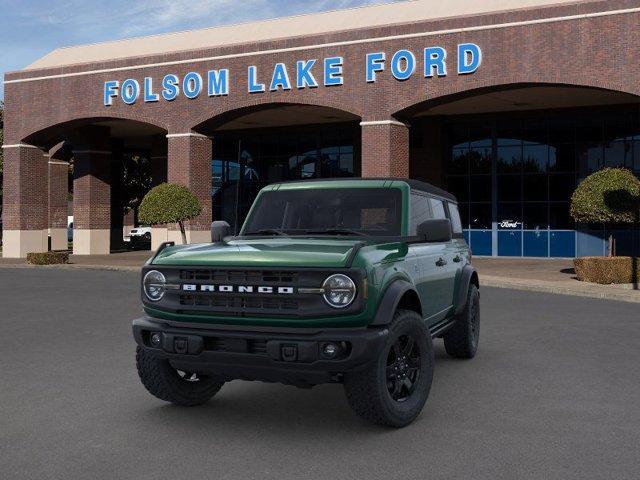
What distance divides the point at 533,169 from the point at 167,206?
16100 mm

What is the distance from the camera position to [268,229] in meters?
7.25

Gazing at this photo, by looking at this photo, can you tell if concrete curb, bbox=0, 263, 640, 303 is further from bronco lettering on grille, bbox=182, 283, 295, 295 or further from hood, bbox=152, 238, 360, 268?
bronco lettering on grille, bbox=182, 283, 295, 295

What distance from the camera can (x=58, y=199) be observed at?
4172 cm

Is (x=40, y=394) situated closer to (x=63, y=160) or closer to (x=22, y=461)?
(x=22, y=461)

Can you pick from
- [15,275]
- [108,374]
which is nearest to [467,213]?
[15,275]

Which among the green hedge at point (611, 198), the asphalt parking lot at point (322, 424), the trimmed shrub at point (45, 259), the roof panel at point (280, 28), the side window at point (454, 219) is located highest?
the roof panel at point (280, 28)

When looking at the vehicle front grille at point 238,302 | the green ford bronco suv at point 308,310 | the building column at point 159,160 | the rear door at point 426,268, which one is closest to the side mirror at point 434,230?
the green ford bronco suv at point 308,310

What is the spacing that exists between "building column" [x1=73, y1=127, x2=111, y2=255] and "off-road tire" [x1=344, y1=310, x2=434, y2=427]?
3510cm

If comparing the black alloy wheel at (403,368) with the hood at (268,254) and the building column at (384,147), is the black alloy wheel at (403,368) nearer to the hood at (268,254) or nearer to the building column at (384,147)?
the hood at (268,254)

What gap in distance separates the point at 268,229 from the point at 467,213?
95.5ft

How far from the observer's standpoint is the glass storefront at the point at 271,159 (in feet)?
126

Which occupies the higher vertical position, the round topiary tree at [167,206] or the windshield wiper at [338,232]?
the round topiary tree at [167,206]

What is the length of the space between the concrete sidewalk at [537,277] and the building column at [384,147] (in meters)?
4.98

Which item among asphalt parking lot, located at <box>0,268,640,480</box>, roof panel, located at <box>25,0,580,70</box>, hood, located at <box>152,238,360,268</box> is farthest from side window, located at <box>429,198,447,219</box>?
roof panel, located at <box>25,0,580,70</box>
